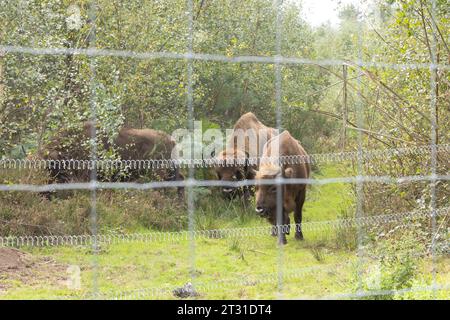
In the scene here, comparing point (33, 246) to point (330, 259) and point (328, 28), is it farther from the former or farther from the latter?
point (328, 28)

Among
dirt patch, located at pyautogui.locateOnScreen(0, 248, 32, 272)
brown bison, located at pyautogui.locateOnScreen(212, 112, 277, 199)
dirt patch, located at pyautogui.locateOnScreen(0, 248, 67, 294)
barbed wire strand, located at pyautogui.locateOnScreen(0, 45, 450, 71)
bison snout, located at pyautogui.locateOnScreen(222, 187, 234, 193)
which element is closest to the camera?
barbed wire strand, located at pyautogui.locateOnScreen(0, 45, 450, 71)

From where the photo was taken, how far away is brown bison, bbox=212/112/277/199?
953 cm

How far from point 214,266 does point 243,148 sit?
332cm

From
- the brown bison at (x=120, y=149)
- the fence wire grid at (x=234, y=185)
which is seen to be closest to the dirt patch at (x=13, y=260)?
the fence wire grid at (x=234, y=185)

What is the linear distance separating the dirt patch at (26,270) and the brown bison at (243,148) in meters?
3.01

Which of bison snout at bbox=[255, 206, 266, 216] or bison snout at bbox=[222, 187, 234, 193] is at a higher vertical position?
bison snout at bbox=[222, 187, 234, 193]

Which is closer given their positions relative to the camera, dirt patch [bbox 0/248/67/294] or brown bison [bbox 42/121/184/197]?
dirt patch [bbox 0/248/67/294]

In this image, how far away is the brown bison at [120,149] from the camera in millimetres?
7898

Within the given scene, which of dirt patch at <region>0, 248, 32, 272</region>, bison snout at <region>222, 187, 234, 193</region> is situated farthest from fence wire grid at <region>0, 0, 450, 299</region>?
bison snout at <region>222, 187, 234, 193</region>

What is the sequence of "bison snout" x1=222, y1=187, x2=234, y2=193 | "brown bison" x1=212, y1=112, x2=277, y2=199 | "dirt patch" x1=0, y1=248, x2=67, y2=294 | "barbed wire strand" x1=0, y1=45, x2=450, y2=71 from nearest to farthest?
"barbed wire strand" x1=0, y1=45, x2=450, y2=71, "dirt patch" x1=0, y1=248, x2=67, y2=294, "bison snout" x1=222, y1=187, x2=234, y2=193, "brown bison" x1=212, y1=112, x2=277, y2=199

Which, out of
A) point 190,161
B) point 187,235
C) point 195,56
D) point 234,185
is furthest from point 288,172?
point 195,56

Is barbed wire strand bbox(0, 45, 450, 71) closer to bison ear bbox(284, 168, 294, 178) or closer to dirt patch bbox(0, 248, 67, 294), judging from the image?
bison ear bbox(284, 168, 294, 178)

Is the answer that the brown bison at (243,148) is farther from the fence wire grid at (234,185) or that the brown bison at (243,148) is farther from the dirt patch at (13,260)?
the dirt patch at (13,260)

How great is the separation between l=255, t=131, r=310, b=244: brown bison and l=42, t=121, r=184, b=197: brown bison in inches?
46.4
